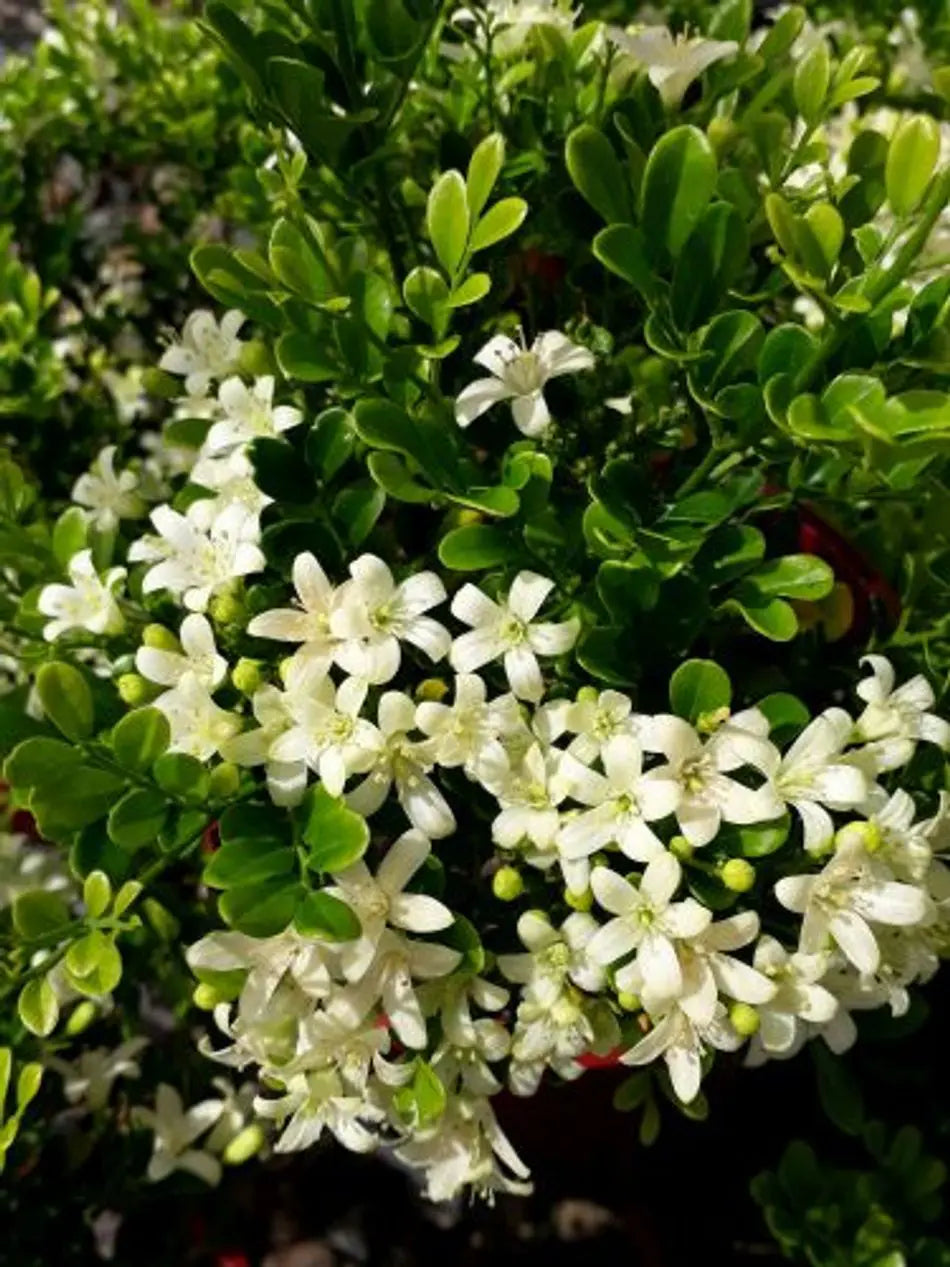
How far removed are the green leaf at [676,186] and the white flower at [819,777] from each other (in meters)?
0.24

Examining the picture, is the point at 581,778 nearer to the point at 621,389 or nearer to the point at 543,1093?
the point at 621,389

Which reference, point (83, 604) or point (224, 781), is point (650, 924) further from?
point (83, 604)

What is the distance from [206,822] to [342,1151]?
0.76m

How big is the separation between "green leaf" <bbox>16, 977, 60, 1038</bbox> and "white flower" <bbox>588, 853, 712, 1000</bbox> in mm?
270

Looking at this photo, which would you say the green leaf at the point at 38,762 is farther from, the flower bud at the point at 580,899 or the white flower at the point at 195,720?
the flower bud at the point at 580,899

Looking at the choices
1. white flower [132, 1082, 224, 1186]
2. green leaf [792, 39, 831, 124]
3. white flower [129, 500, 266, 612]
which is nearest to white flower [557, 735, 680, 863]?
white flower [129, 500, 266, 612]

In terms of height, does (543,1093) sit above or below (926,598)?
below

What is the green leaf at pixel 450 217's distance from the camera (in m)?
0.72

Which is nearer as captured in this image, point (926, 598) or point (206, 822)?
point (206, 822)

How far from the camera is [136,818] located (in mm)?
677

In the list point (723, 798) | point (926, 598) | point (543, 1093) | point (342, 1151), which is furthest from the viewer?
point (342, 1151)

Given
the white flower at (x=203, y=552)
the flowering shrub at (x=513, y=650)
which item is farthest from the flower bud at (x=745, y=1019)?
the white flower at (x=203, y=552)

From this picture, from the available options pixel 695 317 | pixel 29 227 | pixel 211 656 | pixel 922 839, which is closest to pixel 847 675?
pixel 922 839

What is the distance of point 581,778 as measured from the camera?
688 millimetres
